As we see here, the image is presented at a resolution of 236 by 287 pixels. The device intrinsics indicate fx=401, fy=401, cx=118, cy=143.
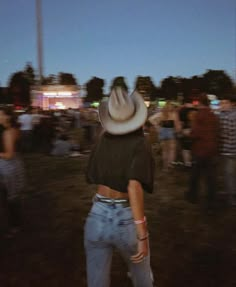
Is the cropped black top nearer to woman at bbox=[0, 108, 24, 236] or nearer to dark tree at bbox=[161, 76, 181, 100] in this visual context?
woman at bbox=[0, 108, 24, 236]

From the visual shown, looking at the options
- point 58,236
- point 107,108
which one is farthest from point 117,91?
point 58,236

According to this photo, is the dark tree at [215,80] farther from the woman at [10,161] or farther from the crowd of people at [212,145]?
the woman at [10,161]

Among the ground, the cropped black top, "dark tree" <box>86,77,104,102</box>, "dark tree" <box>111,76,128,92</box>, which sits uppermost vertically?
"dark tree" <box>86,77,104,102</box>

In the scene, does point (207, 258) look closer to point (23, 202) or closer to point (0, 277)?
point (0, 277)

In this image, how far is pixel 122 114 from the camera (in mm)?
2316

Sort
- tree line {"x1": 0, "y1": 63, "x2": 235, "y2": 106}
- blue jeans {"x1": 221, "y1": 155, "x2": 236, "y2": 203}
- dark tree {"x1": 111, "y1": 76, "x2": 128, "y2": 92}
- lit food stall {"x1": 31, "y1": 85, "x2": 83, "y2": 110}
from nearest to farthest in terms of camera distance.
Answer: dark tree {"x1": 111, "y1": 76, "x2": 128, "y2": 92}
blue jeans {"x1": 221, "y1": 155, "x2": 236, "y2": 203}
lit food stall {"x1": 31, "y1": 85, "x2": 83, "y2": 110}
tree line {"x1": 0, "y1": 63, "x2": 235, "y2": 106}

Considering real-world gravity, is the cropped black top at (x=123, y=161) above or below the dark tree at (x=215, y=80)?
below

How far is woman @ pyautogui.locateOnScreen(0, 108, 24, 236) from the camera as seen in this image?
14.5 feet

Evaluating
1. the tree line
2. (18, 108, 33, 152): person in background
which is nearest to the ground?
(18, 108, 33, 152): person in background

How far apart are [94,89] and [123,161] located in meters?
98.3

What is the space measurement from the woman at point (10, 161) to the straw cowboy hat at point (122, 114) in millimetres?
2313

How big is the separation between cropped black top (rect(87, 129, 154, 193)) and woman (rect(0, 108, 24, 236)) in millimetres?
2331

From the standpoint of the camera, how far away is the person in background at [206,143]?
5469 millimetres

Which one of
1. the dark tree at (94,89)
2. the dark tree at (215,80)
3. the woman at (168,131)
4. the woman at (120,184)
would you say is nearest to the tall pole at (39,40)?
the woman at (168,131)
